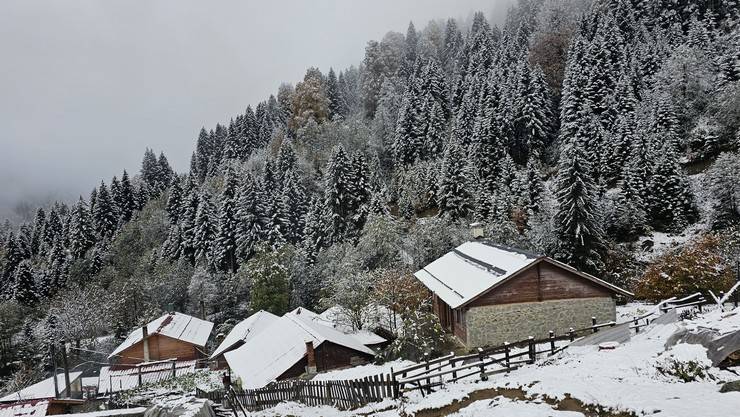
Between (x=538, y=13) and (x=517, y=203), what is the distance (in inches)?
2449

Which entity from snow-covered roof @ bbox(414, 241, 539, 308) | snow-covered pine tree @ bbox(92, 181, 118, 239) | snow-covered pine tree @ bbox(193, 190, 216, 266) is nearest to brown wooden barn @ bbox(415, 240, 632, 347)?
snow-covered roof @ bbox(414, 241, 539, 308)

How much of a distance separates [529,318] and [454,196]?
28.6m

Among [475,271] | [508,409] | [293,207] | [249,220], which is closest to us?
[508,409]

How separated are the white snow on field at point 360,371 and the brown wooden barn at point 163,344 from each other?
23.4 metres

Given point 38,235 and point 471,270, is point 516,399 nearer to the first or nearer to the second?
point 471,270

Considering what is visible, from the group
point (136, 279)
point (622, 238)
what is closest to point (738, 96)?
point (622, 238)

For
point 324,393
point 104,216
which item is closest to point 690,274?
point 324,393

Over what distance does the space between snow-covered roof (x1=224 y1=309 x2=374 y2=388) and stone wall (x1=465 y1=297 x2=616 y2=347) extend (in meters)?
6.79

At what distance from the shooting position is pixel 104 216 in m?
84.4

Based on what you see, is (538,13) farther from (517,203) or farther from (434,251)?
(434,251)

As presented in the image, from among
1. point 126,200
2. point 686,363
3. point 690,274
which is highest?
point 126,200

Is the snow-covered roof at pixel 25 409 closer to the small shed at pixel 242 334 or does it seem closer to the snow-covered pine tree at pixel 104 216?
the small shed at pixel 242 334

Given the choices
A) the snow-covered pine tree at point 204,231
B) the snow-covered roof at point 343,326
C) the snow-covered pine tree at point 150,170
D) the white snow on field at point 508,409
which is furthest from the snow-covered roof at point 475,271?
the snow-covered pine tree at point 150,170

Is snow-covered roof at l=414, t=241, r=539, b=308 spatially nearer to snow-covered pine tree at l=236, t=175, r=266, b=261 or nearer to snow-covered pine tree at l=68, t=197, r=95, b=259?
snow-covered pine tree at l=236, t=175, r=266, b=261
